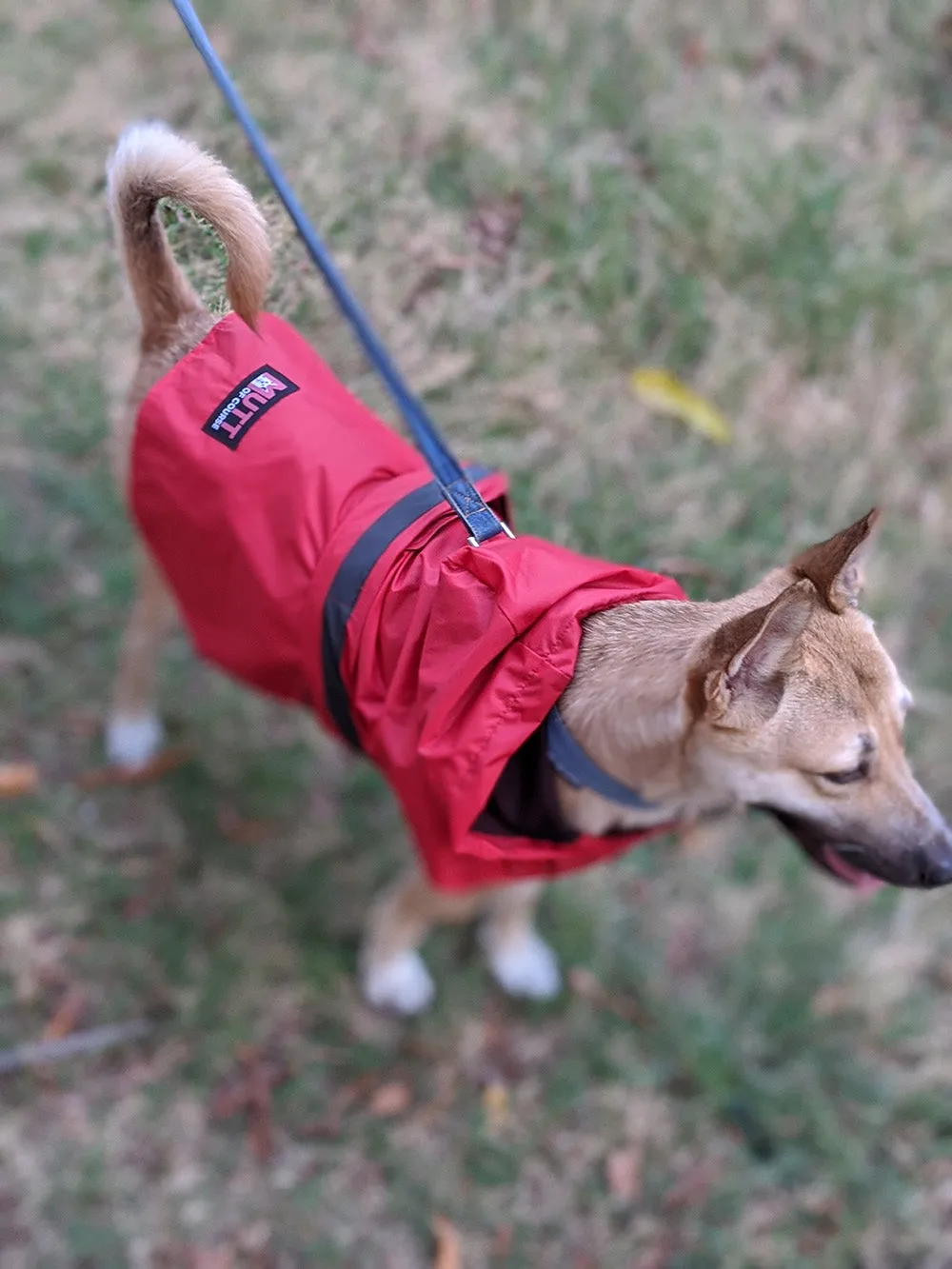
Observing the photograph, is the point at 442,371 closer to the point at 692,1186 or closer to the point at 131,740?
the point at 131,740

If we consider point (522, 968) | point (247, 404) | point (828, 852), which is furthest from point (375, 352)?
point (522, 968)

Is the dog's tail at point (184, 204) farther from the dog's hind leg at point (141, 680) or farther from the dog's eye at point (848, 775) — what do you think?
the dog's eye at point (848, 775)

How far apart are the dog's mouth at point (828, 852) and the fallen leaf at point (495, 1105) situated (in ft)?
4.05

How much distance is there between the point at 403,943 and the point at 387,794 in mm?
554

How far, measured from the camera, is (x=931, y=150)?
452 centimetres

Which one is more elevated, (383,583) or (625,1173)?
(383,583)

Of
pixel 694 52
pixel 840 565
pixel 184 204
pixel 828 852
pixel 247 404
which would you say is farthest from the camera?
pixel 694 52

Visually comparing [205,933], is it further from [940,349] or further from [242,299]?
[940,349]

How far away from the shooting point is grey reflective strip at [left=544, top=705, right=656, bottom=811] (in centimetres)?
213

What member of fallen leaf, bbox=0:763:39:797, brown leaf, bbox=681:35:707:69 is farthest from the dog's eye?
brown leaf, bbox=681:35:707:69

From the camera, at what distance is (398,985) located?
3123 mm

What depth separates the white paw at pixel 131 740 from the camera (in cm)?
326

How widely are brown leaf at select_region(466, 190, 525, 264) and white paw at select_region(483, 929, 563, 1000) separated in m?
1.99

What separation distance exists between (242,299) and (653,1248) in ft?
8.85
